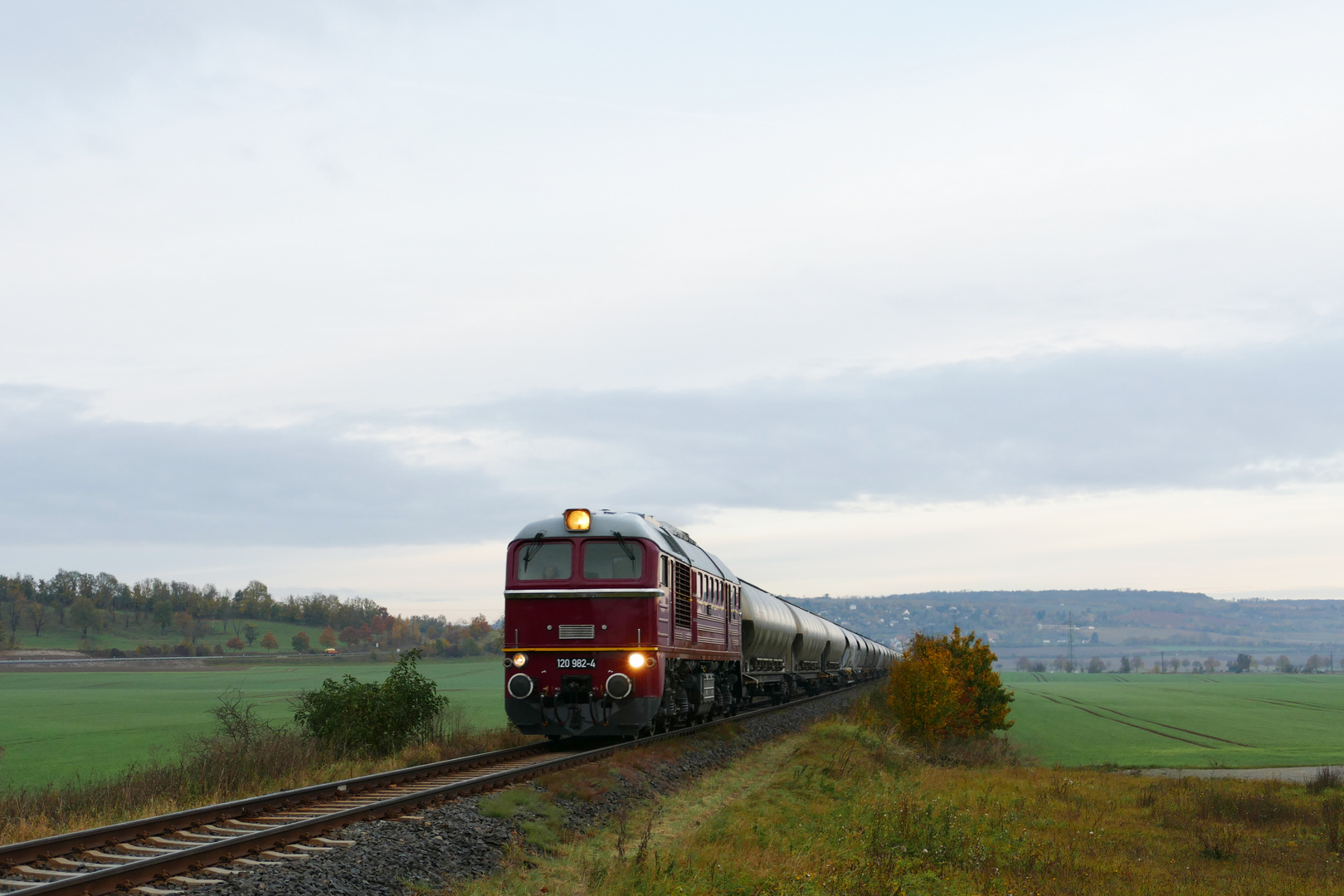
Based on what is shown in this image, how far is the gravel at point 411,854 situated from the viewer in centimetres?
917

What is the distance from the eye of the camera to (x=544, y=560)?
66.1 ft

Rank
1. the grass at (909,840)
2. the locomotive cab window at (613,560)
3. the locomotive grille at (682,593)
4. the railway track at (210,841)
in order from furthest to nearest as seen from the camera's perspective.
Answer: the locomotive grille at (682,593) → the locomotive cab window at (613,560) → the grass at (909,840) → the railway track at (210,841)

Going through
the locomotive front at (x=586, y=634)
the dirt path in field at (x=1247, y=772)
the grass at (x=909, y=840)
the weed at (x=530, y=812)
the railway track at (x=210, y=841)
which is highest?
the locomotive front at (x=586, y=634)

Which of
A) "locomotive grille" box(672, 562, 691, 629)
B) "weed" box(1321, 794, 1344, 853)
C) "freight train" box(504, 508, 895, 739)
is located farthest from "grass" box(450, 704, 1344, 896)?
"locomotive grille" box(672, 562, 691, 629)

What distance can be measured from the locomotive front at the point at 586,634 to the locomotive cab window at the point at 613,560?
2cm

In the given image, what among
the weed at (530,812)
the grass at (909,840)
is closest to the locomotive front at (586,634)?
the grass at (909,840)

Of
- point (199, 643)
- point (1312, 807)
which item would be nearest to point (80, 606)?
point (199, 643)

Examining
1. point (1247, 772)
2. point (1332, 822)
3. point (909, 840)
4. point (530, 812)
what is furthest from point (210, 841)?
point (1247, 772)

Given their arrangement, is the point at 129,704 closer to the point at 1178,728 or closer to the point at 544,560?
the point at 544,560

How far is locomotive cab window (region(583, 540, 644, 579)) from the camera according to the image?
64.4ft

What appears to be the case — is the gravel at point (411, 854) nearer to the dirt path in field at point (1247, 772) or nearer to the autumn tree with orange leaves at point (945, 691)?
the autumn tree with orange leaves at point (945, 691)

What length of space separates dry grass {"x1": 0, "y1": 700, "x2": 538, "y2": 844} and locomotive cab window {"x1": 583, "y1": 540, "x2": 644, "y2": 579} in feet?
15.6

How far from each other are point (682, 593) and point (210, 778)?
31.3 ft

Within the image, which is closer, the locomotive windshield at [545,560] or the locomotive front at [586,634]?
the locomotive front at [586,634]
